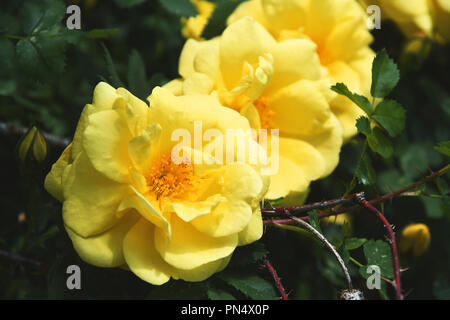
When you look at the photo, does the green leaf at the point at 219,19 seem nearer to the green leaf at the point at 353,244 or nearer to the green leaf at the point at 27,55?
the green leaf at the point at 27,55

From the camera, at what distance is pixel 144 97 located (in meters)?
1.16

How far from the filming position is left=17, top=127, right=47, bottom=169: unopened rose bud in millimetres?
1072

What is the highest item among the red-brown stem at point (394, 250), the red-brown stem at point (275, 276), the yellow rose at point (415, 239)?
the red-brown stem at point (394, 250)

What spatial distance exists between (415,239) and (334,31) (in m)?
0.61

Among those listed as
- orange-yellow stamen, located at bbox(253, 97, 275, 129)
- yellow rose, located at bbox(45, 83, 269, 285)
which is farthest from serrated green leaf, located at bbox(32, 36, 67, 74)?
orange-yellow stamen, located at bbox(253, 97, 275, 129)

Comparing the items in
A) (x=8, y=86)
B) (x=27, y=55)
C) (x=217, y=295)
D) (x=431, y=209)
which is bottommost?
(x=431, y=209)

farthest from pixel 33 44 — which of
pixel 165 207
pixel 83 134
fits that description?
pixel 165 207

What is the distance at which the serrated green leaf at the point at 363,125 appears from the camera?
1.03 m

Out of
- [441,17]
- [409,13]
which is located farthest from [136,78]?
[441,17]

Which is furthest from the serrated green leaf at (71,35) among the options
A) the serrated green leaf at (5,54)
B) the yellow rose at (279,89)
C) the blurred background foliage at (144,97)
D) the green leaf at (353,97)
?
the green leaf at (353,97)

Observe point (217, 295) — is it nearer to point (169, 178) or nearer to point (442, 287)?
point (169, 178)

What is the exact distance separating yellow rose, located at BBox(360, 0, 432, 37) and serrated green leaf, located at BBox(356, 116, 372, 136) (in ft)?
1.99

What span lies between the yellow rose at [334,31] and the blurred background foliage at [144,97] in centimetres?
14
